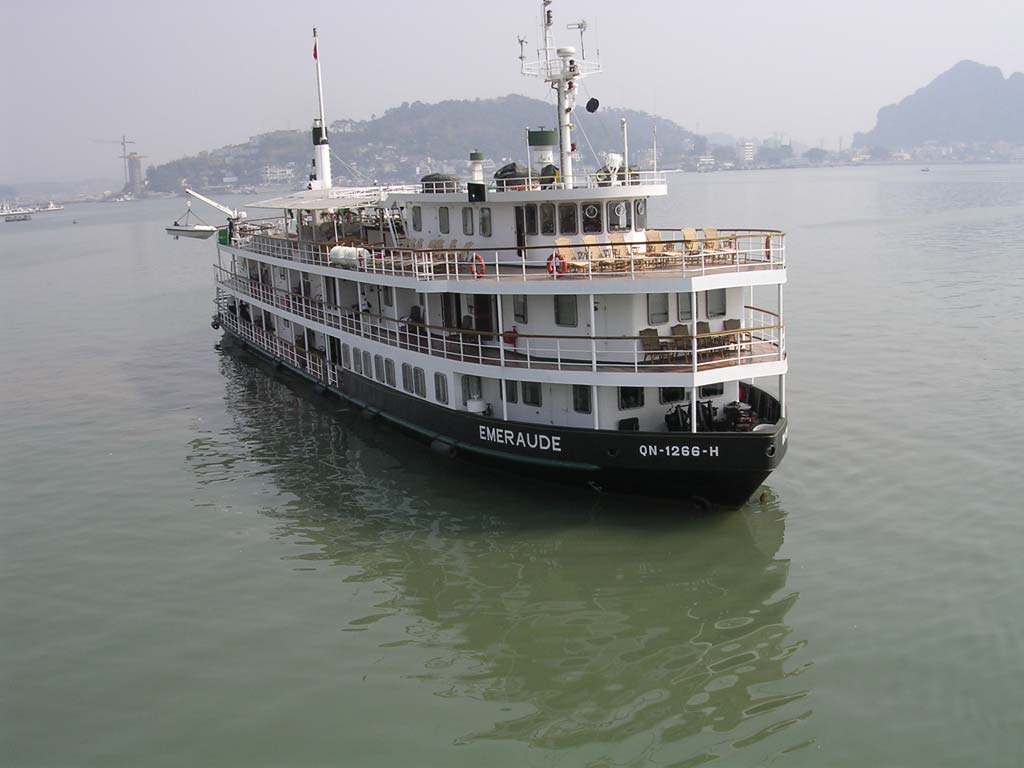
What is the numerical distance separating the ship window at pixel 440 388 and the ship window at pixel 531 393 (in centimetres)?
259

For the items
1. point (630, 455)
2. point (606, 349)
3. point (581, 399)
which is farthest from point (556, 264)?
A: point (630, 455)

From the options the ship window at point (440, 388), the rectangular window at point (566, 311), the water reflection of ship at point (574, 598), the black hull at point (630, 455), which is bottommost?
the water reflection of ship at point (574, 598)

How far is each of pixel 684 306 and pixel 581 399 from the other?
10.3 ft

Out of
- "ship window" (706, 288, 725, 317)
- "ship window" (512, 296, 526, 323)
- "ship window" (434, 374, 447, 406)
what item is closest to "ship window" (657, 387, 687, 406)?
"ship window" (706, 288, 725, 317)

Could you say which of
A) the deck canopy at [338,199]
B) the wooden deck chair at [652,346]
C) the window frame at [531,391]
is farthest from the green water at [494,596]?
the deck canopy at [338,199]

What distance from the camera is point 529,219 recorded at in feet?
80.7

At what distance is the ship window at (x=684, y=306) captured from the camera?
857 inches

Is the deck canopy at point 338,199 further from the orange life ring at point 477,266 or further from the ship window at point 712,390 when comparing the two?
the ship window at point 712,390

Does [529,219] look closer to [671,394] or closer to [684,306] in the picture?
[684,306]

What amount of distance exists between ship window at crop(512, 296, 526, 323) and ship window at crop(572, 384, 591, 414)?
229 centimetres

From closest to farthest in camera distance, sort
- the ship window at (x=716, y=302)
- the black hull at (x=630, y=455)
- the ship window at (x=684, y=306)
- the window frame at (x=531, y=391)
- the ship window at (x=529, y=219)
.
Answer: the black hull at (x=630, y=455)
the ship window at (x=684, y=306)
the ship window at (x=716, y=302)
the window frame at (x=531, y=391)
the ship window at (x=529, y=219)

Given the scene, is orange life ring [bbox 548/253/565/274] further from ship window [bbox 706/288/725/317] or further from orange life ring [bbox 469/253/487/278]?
ship window [bbox 706/288/725/317]

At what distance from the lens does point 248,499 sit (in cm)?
2347

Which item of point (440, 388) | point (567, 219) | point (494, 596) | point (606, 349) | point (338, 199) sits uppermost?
point (338, 199)
